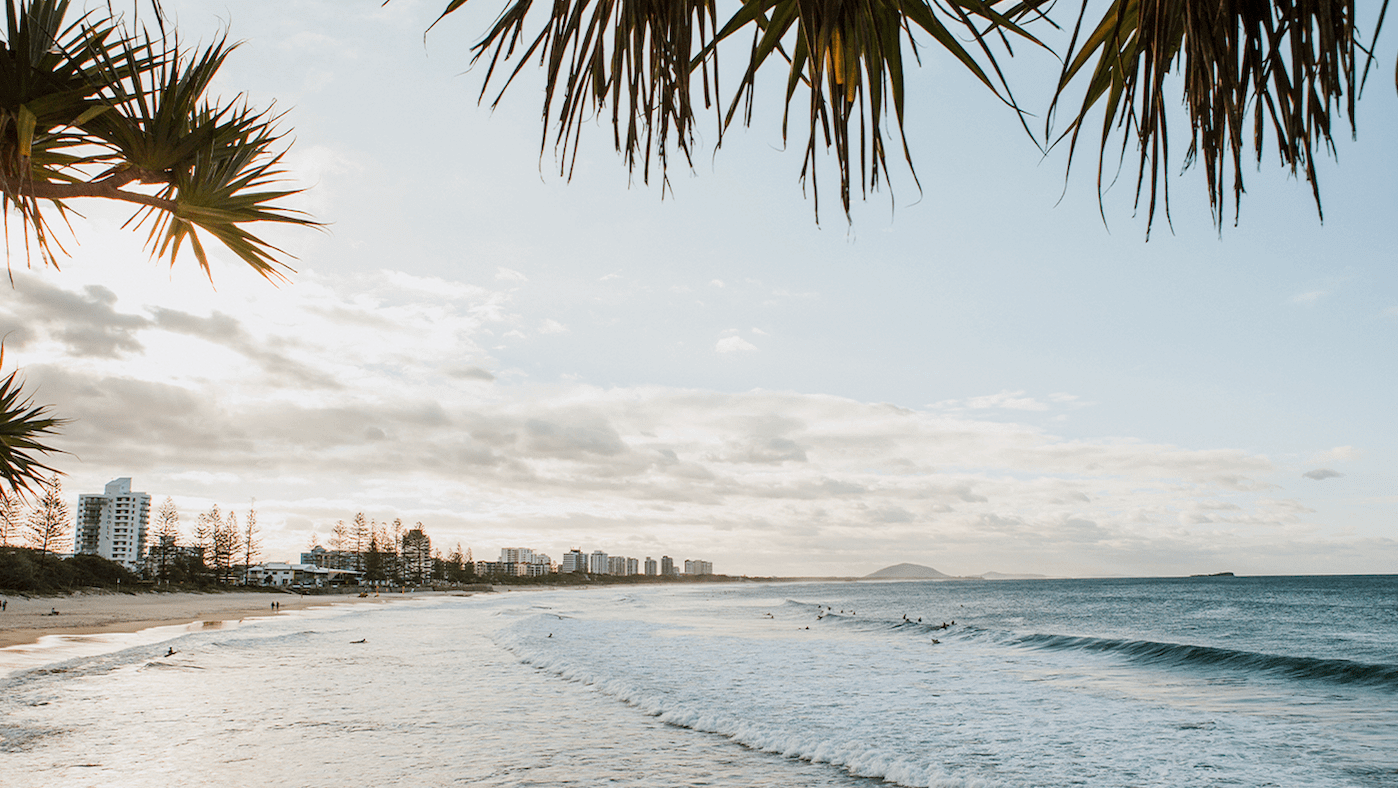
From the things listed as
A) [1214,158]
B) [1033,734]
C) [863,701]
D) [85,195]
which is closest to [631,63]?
[1214,158]

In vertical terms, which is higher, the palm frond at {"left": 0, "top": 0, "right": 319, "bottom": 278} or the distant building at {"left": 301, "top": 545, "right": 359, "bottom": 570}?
the palm frond at {"left": 0, "top": 0, "right": 319, "bottom": 278}

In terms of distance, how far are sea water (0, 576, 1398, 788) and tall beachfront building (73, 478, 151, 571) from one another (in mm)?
138439

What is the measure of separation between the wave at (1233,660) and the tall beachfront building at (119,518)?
144 m

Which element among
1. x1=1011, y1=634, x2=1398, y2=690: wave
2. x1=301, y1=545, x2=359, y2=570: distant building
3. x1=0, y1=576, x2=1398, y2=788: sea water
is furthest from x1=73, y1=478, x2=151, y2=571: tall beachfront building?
x1=1011, y1=634, x2=1398, y2=690: wave

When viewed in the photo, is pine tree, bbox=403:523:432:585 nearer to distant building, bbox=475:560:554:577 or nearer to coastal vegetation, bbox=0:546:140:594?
distant building, bbox=475:560:554:577

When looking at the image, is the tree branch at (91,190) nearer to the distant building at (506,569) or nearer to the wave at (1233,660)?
the wave at (1233,660)

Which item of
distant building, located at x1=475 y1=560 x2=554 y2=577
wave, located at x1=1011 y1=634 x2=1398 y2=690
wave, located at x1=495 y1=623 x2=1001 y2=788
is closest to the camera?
wave, located at x1=495 y1=623 x2=1001 y2=788

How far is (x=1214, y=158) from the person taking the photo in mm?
1294

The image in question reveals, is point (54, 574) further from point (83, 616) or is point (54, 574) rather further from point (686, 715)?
point (686, 715)

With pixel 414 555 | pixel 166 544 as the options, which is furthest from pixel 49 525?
pixel 414 555

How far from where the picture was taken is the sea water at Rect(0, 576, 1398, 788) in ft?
24.5

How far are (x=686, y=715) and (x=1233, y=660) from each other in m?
16.8

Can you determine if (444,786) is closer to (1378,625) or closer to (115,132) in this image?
(115,132)

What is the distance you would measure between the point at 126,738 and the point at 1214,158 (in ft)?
34.8
